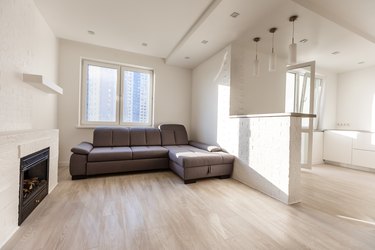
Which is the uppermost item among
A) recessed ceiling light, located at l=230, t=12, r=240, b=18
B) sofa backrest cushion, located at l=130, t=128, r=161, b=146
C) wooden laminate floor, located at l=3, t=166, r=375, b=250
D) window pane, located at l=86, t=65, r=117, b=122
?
recessed ceiling light, located at l=230, t=12, r=240, b=18

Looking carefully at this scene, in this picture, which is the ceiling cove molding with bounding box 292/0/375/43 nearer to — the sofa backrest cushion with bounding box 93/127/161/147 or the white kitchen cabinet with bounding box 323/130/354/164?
the white kitchen cabinet with bounding box 323/130/354/164

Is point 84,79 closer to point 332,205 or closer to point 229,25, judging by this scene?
point 229,25

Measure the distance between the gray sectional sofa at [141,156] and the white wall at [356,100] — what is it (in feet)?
12.7

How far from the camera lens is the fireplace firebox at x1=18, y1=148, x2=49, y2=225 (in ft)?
5.21

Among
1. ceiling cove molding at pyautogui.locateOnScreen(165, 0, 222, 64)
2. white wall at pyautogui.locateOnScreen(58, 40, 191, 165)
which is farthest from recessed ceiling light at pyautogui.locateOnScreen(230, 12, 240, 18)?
white wall at pyautogui.locateOnScreen(58, 40, 191, 165)

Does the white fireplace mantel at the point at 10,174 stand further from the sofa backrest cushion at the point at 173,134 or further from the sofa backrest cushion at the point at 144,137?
the sofa backrest cushion at the point at 173,134

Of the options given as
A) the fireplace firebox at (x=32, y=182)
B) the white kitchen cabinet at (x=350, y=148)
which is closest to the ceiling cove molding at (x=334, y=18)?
the white kitchen cabinet at (x=350, y=148)

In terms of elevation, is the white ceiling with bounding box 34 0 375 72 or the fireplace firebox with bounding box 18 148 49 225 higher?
the white ceiling with bounding box 34 0 375 72

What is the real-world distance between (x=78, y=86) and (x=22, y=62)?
145 cm

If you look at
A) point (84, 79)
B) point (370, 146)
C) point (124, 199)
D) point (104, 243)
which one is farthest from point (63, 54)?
point (370, 146)

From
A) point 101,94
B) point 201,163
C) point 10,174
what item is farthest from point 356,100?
point 10,174

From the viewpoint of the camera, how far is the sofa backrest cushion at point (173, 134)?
390cm

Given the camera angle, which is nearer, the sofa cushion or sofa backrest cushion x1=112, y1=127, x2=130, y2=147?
the sofa cushion

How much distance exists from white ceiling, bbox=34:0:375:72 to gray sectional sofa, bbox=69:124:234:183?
1905 mm
